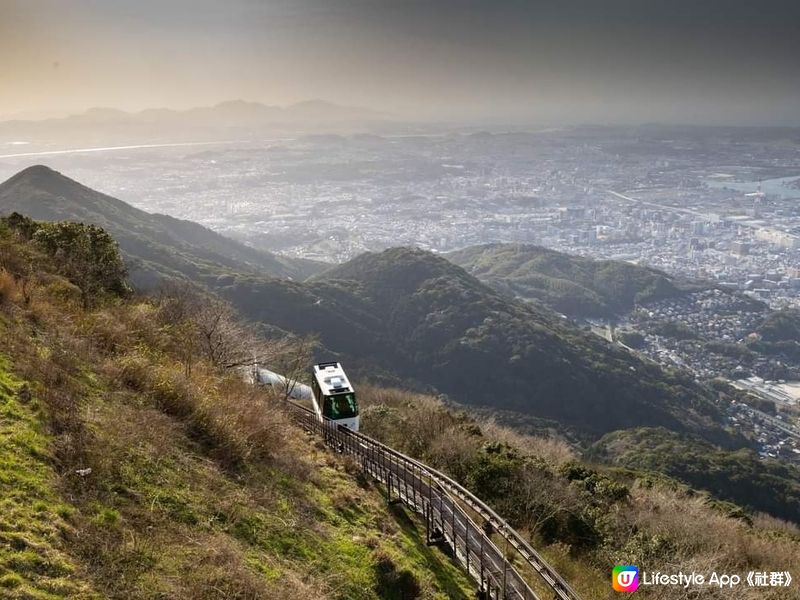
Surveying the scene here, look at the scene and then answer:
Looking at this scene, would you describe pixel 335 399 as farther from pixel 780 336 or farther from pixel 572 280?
pixel 572 280

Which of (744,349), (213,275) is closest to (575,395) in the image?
(744,349)

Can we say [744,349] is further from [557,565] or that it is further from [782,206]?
[782,206]

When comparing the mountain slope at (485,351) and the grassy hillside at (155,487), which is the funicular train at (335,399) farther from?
the mountain slope at (485,351)

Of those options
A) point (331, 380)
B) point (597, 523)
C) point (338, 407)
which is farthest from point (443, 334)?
point (597, 523)

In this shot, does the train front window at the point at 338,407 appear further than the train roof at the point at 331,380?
No

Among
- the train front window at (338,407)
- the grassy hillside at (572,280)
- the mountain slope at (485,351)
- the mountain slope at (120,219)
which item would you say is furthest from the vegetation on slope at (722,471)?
the grassy hillside at (572,280)

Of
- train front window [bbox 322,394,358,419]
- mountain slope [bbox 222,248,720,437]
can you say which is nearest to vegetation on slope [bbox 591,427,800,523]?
mountain slope [bbox 222,248,720,437]

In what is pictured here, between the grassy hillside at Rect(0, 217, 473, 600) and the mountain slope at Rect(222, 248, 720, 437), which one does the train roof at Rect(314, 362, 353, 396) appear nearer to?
the grassy hillside at Rect(0, 217, 473, 600)
